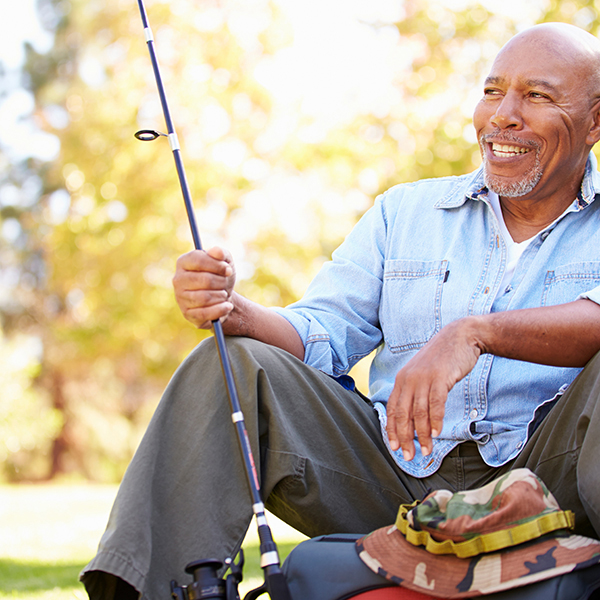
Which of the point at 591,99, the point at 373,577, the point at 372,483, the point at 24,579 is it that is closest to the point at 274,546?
the point at 373,577

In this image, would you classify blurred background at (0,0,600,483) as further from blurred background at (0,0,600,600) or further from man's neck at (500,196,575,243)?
man's neck at (500,196,575,243)

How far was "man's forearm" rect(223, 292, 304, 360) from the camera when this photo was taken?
2.19 metres

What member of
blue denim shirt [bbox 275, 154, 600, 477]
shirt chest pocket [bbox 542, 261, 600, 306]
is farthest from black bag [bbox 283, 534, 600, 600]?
shirt chest pocket [bbox 542, 261, 600, 306]

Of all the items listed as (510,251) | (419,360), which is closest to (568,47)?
(510,251)

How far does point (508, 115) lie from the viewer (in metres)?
2.74

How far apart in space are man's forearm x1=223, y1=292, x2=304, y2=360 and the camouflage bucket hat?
75cm

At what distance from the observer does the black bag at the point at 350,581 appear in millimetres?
1534

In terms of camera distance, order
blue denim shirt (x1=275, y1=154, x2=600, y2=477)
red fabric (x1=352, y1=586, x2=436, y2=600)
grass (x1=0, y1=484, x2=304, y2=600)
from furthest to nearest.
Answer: grass (x1=0, y1=484, x2=304, y2=600), blue denim shirt (x1=275, y1=154, x2=600, y2=477), red fabric (x1=352, y1=586, x2=436, y2=600)

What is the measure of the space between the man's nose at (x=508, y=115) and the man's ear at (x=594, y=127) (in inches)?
11.8

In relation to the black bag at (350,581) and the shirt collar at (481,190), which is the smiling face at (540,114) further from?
the black bag at (350,581)

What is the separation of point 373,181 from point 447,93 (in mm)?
1562

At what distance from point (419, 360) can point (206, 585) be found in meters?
0.75

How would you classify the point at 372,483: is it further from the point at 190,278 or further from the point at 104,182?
the point at 104,182

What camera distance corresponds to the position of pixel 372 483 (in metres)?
2.24
